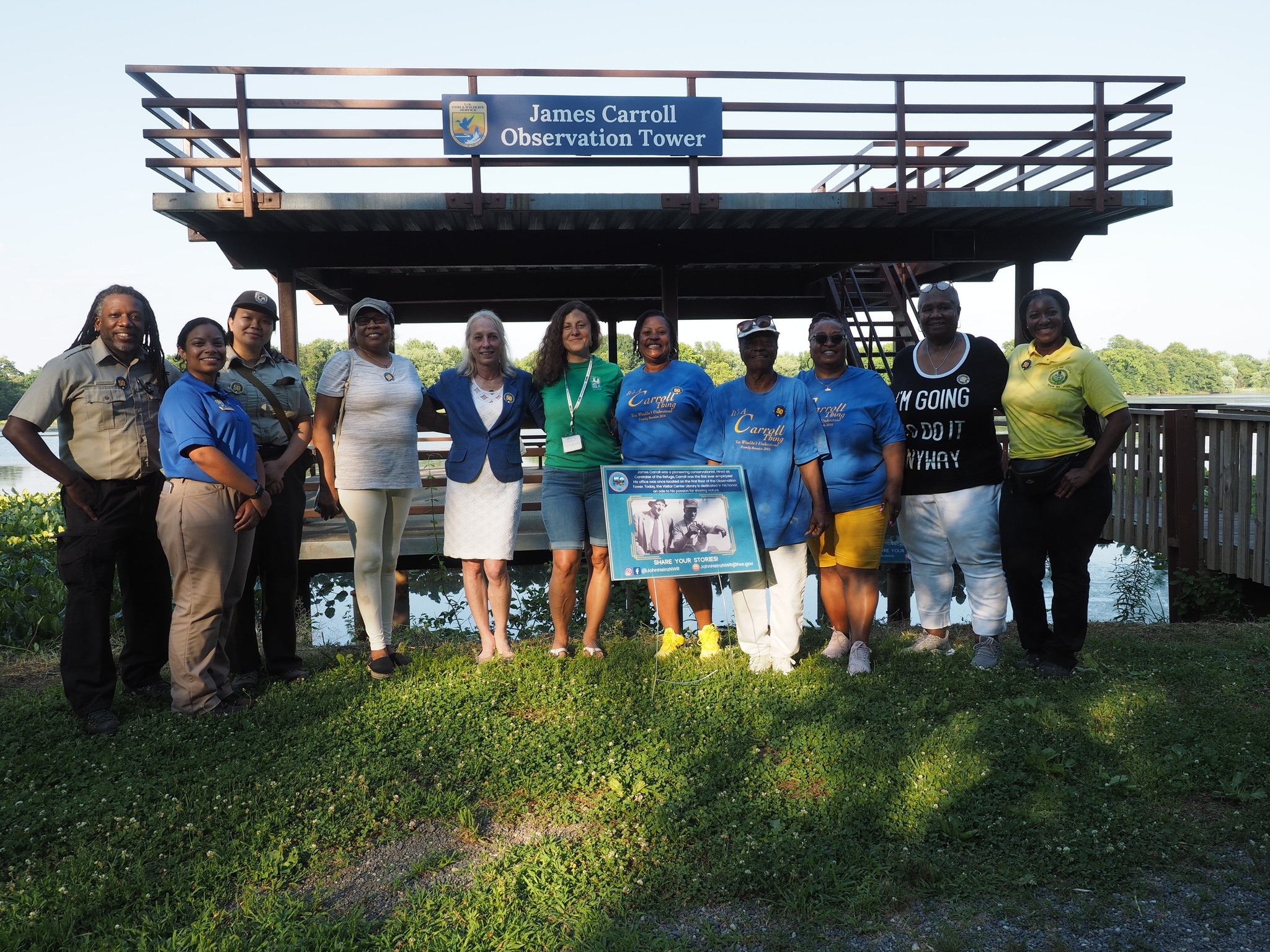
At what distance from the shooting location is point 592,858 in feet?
10.5

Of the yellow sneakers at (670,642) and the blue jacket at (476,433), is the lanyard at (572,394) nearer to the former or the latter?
the blue jacket at (476,433)

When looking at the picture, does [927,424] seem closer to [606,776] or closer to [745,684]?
[745,684]

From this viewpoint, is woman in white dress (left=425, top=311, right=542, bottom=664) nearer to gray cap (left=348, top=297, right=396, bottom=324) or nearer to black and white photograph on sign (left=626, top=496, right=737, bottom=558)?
gray cap (left=348, top=297, right=396, bottom=324)

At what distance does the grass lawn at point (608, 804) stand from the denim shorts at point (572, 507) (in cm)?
81

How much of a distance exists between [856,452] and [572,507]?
173 centimetres

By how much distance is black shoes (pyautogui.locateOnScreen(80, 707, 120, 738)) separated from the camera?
14.0 ft

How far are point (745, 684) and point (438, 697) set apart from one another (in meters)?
1.73

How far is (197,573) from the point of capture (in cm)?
435

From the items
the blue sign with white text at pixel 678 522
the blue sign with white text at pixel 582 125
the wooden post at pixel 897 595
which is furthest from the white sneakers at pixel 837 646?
the blue sign with white text at pixel 582 125

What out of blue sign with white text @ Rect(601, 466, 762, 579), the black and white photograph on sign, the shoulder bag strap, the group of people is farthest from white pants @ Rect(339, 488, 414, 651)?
the black and white photograph on sign

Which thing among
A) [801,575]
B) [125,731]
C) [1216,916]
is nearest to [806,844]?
[1216,916]

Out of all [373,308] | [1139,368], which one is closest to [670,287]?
[373,308]

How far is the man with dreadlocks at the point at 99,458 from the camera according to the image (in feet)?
13.9

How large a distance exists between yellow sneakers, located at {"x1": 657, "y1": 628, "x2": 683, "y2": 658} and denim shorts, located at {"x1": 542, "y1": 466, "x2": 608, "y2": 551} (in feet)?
2.64
